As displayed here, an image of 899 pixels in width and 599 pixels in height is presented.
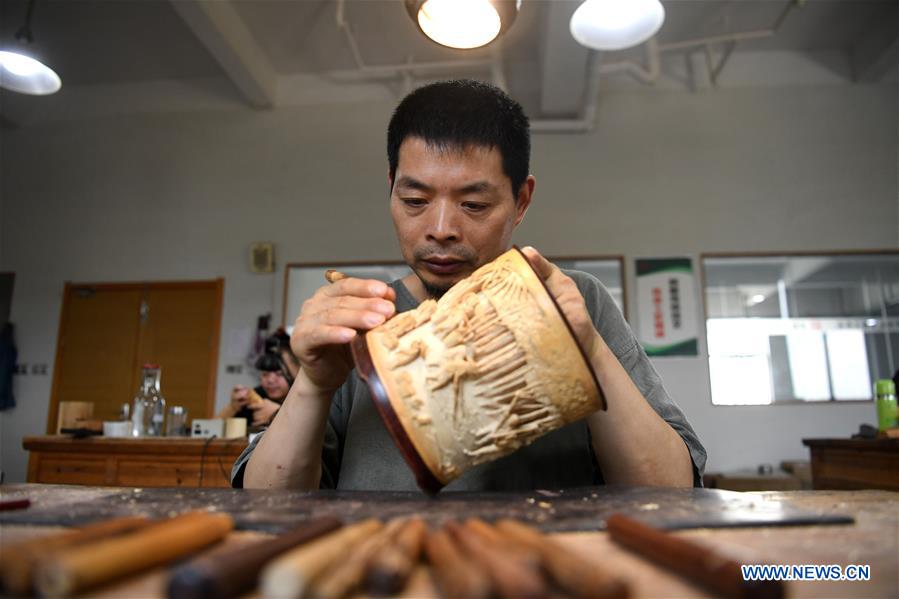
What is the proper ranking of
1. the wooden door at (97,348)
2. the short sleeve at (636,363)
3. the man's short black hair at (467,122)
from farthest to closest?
the wooden door at (97,348) < the man's short black hair at (467,122) < the short sleeve at (636,363)

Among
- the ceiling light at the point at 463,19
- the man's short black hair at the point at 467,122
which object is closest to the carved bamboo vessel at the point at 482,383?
the man's short black hair at the point at 467,122

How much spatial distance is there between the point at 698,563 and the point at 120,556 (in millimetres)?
392

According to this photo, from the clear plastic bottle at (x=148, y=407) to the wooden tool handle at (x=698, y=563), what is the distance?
11.0 feet

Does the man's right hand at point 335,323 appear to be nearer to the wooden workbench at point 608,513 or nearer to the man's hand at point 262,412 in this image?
the wooden workbench at point 608,513

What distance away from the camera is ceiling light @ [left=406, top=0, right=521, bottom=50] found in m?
1.78

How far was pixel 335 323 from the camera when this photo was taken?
2.57 ft

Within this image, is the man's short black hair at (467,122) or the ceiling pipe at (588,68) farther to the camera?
the ceiling pipe at (588,68)

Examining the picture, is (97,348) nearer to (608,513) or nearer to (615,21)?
(615,21)

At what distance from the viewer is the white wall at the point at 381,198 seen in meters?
4.37

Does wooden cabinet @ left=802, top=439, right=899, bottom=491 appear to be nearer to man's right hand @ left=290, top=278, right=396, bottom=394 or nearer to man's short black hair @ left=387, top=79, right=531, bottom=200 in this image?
man's short black hair @ left=387, top=79, right=531, bottom=200

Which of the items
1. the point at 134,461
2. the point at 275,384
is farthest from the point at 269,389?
the point at 134,461

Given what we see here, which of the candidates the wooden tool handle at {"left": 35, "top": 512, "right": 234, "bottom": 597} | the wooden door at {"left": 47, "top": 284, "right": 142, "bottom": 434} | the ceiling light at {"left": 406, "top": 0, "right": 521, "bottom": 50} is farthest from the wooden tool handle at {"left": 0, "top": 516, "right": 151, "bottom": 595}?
the wooden door at {"left": 47, "top": 284, "right": 142, "bottom": 434}

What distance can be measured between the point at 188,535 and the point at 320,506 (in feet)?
0.78

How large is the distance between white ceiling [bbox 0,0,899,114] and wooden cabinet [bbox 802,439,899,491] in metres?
2.92
